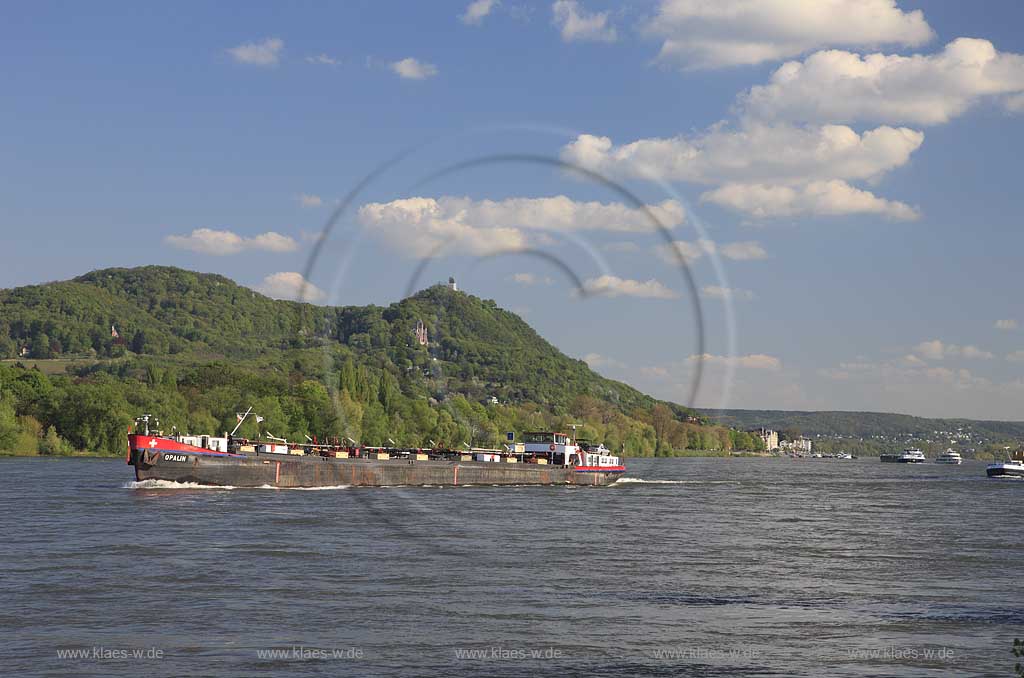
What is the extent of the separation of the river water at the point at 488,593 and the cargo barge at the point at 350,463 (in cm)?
1995

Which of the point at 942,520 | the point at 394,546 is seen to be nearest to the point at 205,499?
the point at 394,546

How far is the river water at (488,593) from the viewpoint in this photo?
3841 centimetres

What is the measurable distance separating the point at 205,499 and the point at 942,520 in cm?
6836

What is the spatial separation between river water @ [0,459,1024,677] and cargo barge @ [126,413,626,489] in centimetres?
1995

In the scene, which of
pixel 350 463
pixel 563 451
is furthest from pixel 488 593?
pixel 563 451

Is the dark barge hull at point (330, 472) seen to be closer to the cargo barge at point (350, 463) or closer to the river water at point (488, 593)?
the cargo barge at point (350, 463)

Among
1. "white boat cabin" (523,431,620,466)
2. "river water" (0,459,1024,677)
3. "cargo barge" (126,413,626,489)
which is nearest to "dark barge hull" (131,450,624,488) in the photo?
"cargo barge" (126,413,626,489)

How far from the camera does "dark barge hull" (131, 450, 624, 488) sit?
119 meters

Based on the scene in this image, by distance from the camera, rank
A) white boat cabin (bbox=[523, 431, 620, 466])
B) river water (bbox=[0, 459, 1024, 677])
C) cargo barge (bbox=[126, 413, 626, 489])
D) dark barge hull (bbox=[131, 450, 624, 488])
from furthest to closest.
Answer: white boat cabin (bbox=[523, 431, 620, 466]), cargo barge (bbox=[126, 413, 626, 489]), dark barge hull (bbox=[131, 450, 624, 488]), river water (bbox=[0, 459, 1024, 677])

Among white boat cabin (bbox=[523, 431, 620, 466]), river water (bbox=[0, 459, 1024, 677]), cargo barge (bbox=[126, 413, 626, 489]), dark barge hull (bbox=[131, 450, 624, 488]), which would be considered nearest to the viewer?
river water (bbox=[0, 459, 1024, 677])

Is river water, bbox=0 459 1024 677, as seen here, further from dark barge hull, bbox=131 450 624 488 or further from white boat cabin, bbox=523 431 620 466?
white boat cabin, bbox=523 431 620 466

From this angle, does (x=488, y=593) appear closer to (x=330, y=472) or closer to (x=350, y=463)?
(x=330, y=472)

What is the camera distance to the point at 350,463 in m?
136

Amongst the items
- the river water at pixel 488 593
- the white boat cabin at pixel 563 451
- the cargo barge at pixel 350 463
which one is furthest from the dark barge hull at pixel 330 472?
the river water at pixel 488 593
